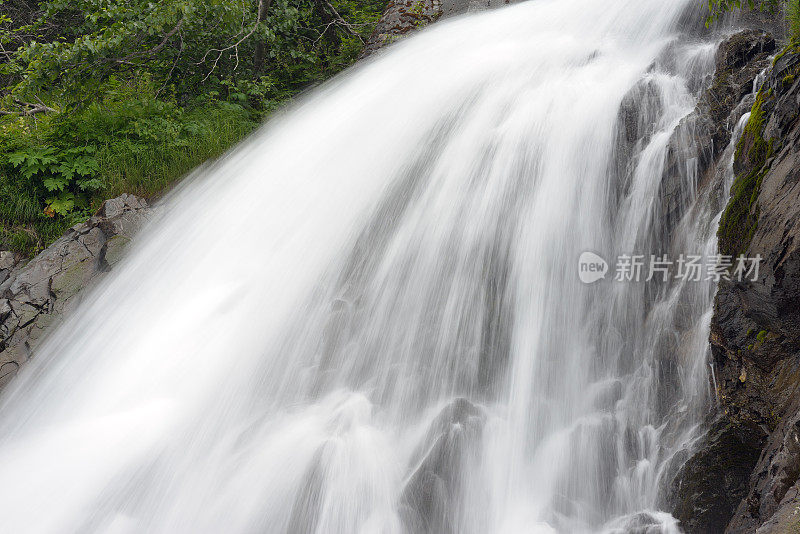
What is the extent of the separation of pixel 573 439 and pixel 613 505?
42cm

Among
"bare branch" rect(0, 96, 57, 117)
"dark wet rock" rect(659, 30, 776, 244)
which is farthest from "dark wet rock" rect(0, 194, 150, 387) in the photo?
"dark wet rock" rect(659, 30, 776, 244)

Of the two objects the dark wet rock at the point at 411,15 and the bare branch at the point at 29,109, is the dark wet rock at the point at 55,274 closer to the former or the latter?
the bare branch at the point at 29,109

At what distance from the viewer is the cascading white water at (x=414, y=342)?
3.54 meters

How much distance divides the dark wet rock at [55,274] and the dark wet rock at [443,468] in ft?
12.3

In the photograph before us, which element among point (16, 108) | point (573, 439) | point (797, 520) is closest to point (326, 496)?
point (573, 439)

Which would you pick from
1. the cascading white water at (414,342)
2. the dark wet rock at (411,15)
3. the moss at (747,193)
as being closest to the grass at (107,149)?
the cascading white water at (414,342)

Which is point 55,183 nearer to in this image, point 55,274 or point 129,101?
point 55,274

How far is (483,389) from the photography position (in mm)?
3988

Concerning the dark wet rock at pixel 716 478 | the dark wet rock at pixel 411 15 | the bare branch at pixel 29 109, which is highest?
the bare branch at pixel 29 109

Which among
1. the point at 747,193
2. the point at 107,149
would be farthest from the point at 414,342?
the point at 107,149

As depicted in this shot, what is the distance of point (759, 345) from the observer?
2.93 metres

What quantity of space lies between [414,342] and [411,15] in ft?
21.2

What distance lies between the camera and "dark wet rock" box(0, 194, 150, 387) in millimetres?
5434

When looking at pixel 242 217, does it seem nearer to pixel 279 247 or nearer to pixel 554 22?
pixel 279 247
